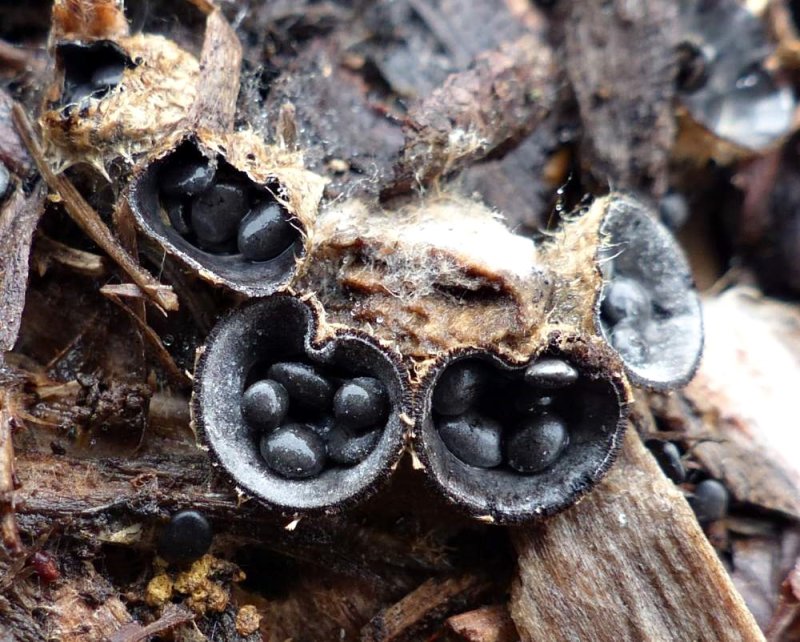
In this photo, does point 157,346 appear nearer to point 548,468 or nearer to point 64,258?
point 64,258

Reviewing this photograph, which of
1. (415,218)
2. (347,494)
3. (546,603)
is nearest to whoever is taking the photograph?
(347,494)

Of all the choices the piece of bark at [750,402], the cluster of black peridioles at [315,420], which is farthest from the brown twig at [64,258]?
the piece of bark at [750,402]

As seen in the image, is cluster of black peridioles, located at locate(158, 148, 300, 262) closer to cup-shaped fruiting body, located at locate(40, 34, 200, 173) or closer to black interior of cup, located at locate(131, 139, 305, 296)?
black interior of cup, located at locate(131, 139, 305, 296)

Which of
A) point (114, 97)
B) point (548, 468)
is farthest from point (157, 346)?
point (548, 468)

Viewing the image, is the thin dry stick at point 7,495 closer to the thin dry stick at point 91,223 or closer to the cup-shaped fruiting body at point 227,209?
the thin dry stick at point 91,223

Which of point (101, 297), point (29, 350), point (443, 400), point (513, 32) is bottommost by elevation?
point (29, 350)

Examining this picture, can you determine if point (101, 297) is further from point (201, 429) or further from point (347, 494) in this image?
point (347, 494)

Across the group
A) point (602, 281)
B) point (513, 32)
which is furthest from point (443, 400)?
point (513, 32)
